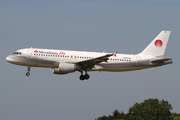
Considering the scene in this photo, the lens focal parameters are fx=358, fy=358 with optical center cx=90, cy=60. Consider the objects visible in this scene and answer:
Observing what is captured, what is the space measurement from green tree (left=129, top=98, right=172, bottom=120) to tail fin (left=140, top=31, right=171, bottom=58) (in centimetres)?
5276

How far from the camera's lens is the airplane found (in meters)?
53.7

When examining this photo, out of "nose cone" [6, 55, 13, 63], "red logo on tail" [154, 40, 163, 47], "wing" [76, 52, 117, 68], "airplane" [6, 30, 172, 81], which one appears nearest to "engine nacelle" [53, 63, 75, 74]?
"airplane" [6, 30, 172, 81]

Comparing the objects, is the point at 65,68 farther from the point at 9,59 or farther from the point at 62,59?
the point at 9,59

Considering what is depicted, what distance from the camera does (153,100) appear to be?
119812 millimetres

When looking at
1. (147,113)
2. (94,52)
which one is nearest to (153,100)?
(147,113)

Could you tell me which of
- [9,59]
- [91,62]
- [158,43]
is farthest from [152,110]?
[9,59]

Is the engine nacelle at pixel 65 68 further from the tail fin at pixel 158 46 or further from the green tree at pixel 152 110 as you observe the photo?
the green tree at pixel 152 110

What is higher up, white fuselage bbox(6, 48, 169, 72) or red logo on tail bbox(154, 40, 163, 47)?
red logo on tail bbox(154, 40, 163, 47)

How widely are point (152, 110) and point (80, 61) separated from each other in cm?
6674

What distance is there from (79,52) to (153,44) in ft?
46.5

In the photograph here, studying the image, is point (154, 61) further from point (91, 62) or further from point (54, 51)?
point (54, 51)

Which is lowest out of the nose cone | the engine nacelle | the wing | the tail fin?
the engine nacelle

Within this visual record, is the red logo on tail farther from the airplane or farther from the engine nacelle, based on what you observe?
the engine nacelle

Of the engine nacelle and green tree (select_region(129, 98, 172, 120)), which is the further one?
green tree (select_region(129, 98, 172, 120))
